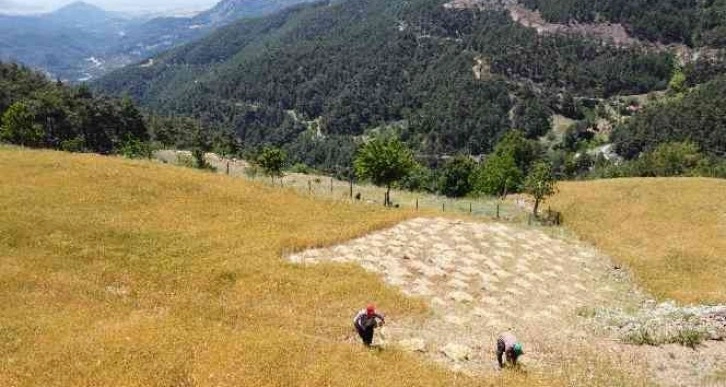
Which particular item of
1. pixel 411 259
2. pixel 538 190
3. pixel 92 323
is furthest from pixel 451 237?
pixel 92 323

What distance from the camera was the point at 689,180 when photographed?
86.0 m

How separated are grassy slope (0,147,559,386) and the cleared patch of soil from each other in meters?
2.52

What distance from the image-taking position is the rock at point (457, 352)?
30.9m

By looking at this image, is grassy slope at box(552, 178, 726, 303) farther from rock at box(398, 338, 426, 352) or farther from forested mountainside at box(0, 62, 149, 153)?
forested mountainside at box(0, 62, 149, 153)

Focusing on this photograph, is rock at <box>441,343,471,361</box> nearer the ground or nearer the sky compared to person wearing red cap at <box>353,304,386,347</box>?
nearer the ground

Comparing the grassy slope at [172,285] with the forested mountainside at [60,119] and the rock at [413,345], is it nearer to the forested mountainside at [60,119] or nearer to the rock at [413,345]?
the rock at [413,345]

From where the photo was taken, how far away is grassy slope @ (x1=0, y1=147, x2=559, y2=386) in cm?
2627

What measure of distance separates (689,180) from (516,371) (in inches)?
2717

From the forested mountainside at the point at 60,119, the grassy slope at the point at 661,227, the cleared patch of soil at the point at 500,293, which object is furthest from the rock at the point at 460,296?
the forested mountainside at the point at 60,119

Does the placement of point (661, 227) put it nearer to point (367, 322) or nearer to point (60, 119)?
point (367, 322)

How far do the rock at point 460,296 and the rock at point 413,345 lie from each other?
9376 millimetres

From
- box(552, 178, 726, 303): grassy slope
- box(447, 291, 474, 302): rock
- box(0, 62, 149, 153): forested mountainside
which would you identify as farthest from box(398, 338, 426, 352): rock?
box(0, 62, 149, 153): forested mountainside

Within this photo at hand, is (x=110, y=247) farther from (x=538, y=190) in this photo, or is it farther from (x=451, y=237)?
(x=538, y=190)

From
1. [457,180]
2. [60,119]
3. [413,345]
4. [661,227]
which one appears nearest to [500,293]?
[413,345]
